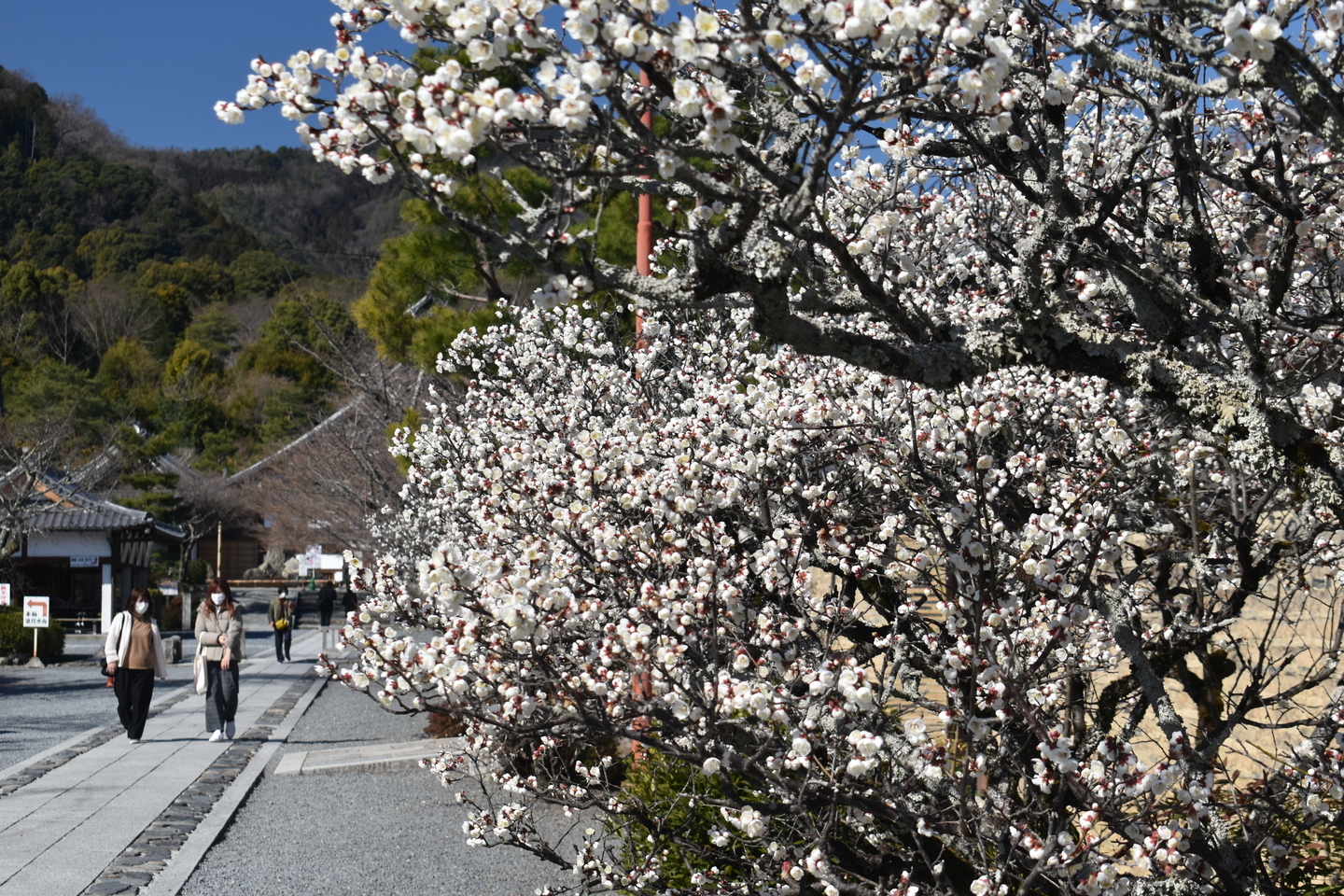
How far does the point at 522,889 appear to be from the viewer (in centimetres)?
616

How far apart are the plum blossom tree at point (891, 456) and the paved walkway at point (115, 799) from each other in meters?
2.65

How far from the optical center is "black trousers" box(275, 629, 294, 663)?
2092 centimetres

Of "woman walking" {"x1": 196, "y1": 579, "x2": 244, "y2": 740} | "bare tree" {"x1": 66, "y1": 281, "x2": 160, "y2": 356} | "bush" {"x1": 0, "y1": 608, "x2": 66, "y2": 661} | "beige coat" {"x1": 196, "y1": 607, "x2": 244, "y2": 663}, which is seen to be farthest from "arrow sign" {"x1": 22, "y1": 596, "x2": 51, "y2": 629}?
"bare tree" {"x1": 66, "y1": 281, "x2": 160, "y2": 356}

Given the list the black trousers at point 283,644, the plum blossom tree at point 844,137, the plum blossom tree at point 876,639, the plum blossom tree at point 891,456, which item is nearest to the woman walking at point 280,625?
the black trousers at point 283,644

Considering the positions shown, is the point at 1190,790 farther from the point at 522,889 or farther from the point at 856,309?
the point at 522,889

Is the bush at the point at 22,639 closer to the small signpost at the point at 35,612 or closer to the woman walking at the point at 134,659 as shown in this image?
the small signpost at the point at 35,612

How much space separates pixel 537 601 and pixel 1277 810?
93.5 inches

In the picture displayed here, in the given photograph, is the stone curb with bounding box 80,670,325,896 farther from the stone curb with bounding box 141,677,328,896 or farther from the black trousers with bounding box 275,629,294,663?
the black trousers with bounding box 275,629,294,663

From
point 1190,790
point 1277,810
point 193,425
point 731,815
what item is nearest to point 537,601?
point 731,815

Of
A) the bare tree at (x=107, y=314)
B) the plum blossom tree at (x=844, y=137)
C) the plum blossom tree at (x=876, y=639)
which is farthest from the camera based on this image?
the bare tree at (x=107, y=314)

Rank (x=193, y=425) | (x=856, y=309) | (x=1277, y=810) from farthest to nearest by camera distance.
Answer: (x=193, y=425) < (x=1277, y=810) < (x=856, y=309)

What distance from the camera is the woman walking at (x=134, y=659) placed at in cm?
1047

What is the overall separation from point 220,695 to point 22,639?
12.3 metres

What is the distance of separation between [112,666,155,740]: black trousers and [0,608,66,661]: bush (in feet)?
36.8
